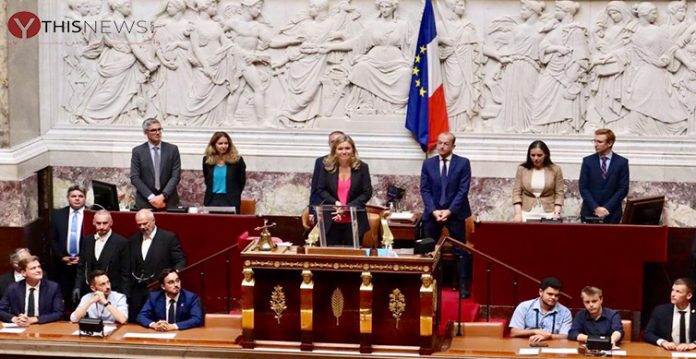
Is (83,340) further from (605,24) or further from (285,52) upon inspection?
(605,24)

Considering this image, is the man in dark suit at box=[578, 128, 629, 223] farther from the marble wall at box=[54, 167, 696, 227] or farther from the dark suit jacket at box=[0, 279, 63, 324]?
the dark suit jacket at box=[0, 279, 63, 324]

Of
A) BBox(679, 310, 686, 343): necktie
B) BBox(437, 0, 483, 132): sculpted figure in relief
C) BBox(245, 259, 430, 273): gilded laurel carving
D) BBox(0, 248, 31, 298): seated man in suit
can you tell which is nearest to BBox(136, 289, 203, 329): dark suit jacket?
BBox(245, 259, 430, 273): gilded laurel carving

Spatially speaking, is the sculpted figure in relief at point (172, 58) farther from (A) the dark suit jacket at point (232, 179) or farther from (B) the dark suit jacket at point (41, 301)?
(B) the dark suit jacket at point (41, 301)

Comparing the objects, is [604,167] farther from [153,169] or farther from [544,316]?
[153,169]

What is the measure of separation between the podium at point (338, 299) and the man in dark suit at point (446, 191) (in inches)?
72.4

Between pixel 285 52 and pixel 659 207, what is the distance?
433 centimetres

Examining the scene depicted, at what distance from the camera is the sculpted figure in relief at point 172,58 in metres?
17.9

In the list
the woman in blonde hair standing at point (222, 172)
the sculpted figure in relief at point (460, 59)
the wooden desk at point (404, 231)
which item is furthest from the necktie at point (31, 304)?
the sculpted figure in relief at point (460, 59)

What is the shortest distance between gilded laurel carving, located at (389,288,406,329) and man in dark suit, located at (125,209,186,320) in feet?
7.64

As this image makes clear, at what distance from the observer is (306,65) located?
17.8 m

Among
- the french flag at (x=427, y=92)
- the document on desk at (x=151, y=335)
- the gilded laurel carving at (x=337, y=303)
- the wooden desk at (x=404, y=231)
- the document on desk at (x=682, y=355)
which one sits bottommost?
the document on desk at (x=682, y=355)

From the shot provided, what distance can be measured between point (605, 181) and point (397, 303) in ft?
10.4

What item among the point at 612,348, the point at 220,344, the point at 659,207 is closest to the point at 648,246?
the point at 659,207

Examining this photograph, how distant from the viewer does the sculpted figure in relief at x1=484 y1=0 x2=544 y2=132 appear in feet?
57.2
